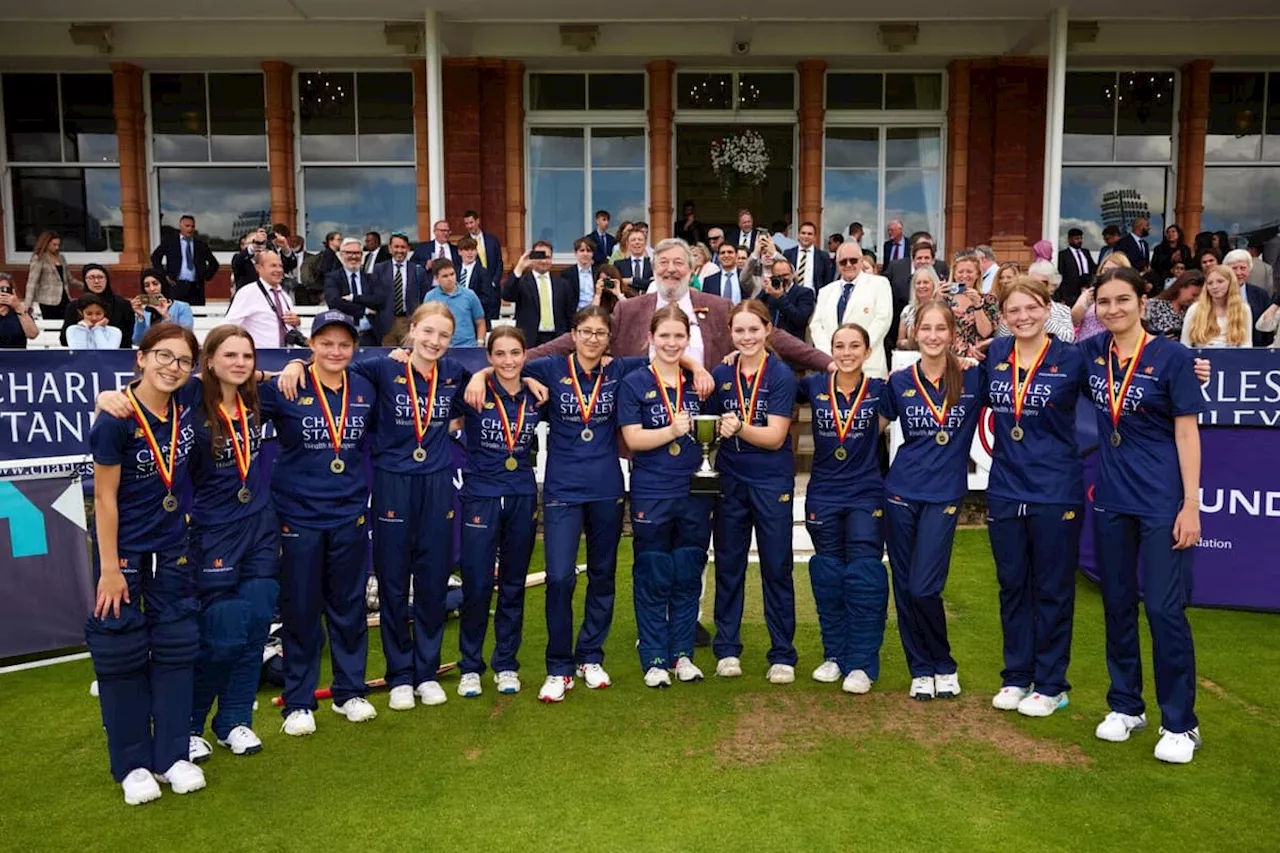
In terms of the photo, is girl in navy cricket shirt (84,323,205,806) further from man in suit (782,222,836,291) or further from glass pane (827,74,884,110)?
glass pane (827,74,884,110)

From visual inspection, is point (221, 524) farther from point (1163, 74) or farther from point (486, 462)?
point (1163, 74)

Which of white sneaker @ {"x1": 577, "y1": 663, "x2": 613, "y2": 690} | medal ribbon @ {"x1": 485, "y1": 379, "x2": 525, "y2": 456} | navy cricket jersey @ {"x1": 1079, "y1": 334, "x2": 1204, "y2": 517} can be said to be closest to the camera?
navy cricket jersey @ {"x1": 1079, "y1": 334, "x2": 1204, "y2": 517}

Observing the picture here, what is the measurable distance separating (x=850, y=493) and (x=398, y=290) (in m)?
6.21

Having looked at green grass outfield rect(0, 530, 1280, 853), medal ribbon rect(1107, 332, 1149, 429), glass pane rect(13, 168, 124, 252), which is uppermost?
glass pane rect(13, 168, 124, 252)

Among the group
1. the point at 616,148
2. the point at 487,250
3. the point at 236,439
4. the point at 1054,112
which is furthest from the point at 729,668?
the point at 616,148

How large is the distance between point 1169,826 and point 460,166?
13.1 metres

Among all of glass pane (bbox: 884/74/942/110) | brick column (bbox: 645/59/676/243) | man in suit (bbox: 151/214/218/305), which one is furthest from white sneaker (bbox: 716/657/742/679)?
glass pane (bbox: 884/74/942/110)

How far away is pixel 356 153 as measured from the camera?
50.8 feet

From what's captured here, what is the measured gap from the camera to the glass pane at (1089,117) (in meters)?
15.4

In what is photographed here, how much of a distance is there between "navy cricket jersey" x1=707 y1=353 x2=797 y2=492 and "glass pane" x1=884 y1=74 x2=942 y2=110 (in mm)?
11418

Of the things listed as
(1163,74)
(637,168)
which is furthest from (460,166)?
(1163,74)

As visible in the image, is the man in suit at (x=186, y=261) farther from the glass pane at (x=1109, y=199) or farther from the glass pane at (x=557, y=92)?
the glass pane at (x=1109, y=199)

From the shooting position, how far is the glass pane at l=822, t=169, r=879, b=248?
50.9 feet

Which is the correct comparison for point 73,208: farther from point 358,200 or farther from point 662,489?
point 662,489
